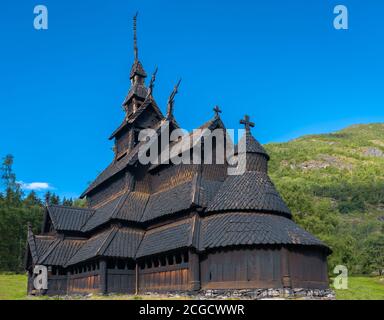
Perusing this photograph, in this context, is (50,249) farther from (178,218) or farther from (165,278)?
(178,218)

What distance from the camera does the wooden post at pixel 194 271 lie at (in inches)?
1080

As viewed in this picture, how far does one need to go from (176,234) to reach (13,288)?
22.6 metres

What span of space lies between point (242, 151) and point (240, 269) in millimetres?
9178

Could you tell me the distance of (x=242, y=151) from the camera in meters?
32.6

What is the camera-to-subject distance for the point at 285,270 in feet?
85.7

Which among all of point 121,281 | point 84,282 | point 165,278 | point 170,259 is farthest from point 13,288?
point 170,259

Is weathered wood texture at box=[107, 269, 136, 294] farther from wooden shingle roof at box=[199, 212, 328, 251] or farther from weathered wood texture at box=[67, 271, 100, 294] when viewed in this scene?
wooden shingle roof at box=[199, 212, 328, 251]

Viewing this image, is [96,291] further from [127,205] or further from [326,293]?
[326,293]

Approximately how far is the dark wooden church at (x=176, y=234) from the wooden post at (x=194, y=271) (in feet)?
0.19

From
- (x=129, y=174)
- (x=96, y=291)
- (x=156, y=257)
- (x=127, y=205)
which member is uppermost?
(x=129, y=174)

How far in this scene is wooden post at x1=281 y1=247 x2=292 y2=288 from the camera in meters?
25.9

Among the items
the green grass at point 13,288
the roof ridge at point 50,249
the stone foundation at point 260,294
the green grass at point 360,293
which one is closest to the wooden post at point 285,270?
the stone foundation at point 260,294
